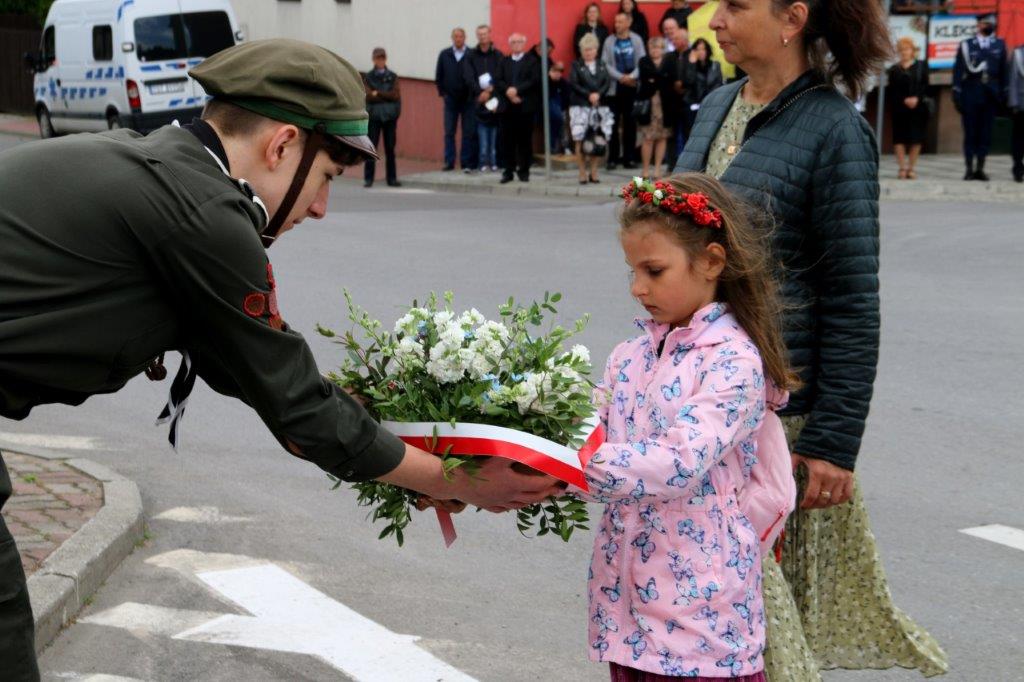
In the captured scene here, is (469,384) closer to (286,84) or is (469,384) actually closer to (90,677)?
(286,84)

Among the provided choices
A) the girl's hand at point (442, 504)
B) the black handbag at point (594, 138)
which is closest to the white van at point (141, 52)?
the black handbag at point (594, 138)

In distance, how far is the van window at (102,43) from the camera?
2508cm

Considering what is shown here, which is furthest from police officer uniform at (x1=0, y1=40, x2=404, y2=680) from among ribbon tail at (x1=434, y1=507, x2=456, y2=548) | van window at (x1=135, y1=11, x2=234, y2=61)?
van window at (x1=135, y1=11, x2=234, y2=61)

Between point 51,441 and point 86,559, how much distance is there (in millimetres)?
2438

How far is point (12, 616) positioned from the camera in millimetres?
2639

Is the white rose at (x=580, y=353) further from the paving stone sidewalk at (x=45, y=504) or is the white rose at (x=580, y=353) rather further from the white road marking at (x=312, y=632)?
the paving stone sidewalk at (x=45, y=504)

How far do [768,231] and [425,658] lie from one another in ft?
6.89

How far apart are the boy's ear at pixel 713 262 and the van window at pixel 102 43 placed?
23318 millimetres

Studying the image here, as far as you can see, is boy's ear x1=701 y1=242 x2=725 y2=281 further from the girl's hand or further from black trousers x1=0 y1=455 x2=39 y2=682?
black trousers x1=0 y1=455 x2=39 y2=682

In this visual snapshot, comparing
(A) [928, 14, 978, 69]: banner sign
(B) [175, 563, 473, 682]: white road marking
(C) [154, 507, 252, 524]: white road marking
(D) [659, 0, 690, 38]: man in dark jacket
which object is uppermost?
(D) [659, 0, 690, 38]: man in dark jacket

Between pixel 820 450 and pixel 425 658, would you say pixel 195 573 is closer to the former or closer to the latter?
pixel 425 658

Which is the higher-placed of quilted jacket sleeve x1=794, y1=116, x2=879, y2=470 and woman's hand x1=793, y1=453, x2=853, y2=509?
quilted jacket sleeve x1=794, y1=116, x2=879, y2=470

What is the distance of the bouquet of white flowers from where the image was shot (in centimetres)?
333

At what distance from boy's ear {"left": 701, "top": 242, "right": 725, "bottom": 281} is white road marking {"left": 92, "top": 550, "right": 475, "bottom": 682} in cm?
193
